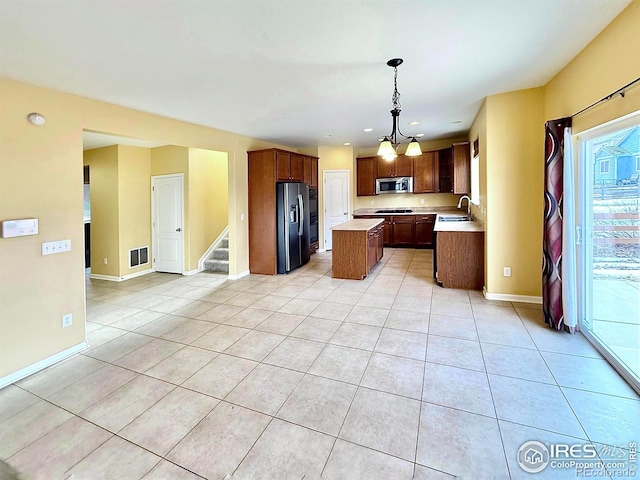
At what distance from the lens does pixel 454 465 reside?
5.16 ft

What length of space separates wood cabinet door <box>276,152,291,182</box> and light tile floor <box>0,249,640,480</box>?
3000 millimetres

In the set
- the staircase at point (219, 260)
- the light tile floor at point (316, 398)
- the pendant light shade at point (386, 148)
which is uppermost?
the pendant light shade at point (386, 148)

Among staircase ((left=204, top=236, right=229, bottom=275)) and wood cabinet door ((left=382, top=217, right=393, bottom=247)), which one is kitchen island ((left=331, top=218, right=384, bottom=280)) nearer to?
staircase ((left=204, top=236, right=229, bottom=275))

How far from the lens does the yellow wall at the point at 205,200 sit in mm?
6016

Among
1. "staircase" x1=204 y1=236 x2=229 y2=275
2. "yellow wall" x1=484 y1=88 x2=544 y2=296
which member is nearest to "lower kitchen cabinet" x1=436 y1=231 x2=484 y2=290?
"yellow wall" x1=484 y1=88 x2=544 y2=296

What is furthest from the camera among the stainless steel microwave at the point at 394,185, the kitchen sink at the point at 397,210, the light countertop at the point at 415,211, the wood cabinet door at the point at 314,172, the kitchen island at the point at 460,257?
the kitchen sink at the point at 397,210

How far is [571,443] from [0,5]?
4.28 m

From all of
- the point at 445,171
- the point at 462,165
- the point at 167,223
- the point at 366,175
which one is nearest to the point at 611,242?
the point at 462,165

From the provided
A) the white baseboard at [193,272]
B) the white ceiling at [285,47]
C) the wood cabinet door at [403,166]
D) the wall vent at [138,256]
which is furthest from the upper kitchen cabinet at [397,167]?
the wall vent at [138,256]

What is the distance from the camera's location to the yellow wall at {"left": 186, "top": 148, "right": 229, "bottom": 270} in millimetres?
6016

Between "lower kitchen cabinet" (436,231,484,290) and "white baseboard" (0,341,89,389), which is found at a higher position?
"lower kitchen cabinet" (436,231,484,290)

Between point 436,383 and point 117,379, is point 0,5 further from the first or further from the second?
point 436,383

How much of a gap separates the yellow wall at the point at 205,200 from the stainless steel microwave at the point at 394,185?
13.4 ft

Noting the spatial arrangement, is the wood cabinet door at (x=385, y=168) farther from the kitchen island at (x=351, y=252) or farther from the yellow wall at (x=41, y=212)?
the yellow wall at (x=41, y=212)
